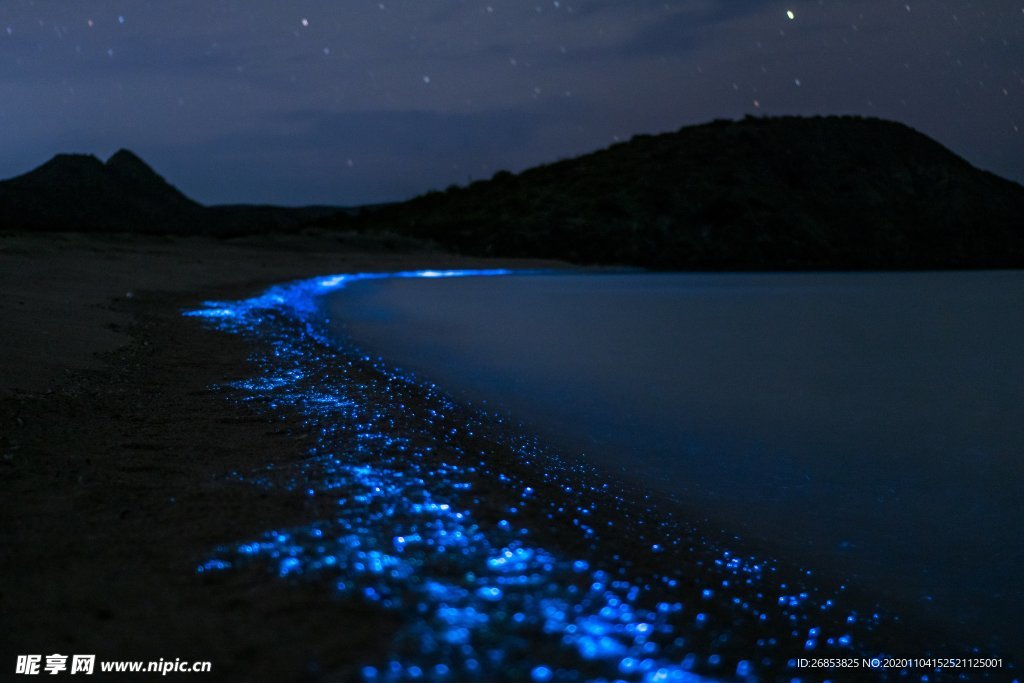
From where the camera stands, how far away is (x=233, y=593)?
2.40m

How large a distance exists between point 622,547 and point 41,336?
6.33m

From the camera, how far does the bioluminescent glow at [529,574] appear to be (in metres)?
2.18

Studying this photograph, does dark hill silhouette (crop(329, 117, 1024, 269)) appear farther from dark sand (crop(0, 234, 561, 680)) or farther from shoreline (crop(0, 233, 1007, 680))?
shoreline (crop(0, 233, 1007, 680))

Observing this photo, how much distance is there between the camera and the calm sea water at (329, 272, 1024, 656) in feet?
11.2

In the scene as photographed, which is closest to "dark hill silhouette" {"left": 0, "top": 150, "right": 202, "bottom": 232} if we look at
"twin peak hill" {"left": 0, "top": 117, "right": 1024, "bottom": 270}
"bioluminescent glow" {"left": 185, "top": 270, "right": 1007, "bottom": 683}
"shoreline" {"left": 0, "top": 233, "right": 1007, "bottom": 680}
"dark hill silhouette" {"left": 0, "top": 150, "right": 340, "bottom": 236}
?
"dark hill silhouette" {"left": 0, "top": 150, "right": 340, "bottom": 236}

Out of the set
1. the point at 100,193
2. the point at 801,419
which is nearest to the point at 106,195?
the point at 100,193

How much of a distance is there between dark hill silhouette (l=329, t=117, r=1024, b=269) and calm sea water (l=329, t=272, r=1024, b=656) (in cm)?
3233

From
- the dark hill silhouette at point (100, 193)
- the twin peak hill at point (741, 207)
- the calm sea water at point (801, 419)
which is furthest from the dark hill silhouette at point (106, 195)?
the calm sea water at point (801, 419)

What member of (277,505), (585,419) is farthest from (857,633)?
(585,419)

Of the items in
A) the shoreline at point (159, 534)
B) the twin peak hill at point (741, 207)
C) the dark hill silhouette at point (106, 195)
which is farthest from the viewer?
the dark hill silhouette at point (106, 195)

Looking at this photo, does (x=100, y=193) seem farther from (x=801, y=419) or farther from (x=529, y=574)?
(x=529, y=574)

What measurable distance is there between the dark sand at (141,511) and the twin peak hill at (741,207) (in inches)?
1510

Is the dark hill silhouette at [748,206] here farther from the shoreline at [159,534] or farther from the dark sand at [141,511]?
the shoreline at [159,534]

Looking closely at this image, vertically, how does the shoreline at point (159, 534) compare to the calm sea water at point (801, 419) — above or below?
above
